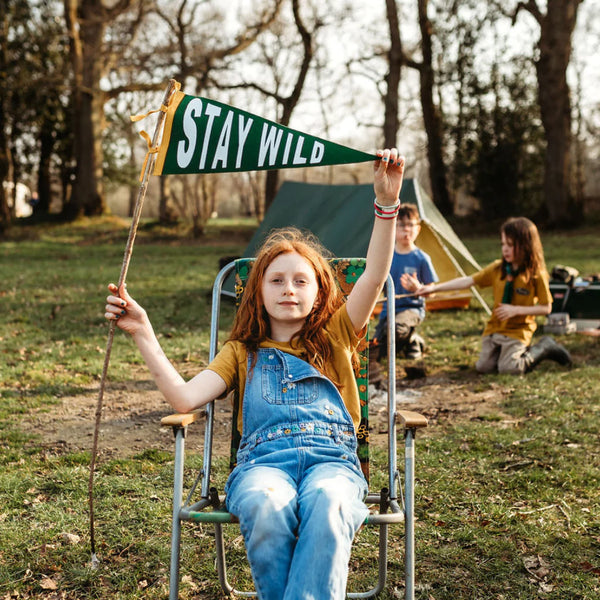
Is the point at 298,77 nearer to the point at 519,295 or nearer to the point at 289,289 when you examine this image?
the point at 519,295

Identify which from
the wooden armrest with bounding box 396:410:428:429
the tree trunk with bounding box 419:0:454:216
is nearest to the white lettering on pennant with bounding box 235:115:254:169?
the wooden armrest with bounding box 396:410:428:429

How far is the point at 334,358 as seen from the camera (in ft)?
8.85

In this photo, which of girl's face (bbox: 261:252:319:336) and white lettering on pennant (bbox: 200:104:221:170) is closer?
white lettering on pennant (bbox: 200:104:221:170)

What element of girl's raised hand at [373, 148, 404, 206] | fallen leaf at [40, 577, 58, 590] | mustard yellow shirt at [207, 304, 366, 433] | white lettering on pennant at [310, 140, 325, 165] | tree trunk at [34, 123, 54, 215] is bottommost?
fallen leaf at [40, 577, 58, 590]

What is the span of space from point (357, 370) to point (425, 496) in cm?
102

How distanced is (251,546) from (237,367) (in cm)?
79

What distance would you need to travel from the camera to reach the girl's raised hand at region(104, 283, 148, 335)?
7.79 feet

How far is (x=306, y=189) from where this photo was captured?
983 cm

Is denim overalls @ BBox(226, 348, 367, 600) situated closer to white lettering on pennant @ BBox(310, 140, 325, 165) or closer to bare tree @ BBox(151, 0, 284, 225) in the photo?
white lettering on pennant @ BBox(310, 140, 325, 165)

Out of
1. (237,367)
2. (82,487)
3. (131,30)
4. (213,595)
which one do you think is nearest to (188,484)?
(82,487)

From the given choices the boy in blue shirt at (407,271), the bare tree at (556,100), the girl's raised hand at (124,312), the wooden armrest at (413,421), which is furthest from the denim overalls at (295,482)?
the bare tree at (556,100)

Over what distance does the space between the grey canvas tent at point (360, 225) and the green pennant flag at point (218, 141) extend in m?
5.58

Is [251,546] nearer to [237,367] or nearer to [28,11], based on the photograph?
[237,367]

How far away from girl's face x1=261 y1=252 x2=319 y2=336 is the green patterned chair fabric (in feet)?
1.30
